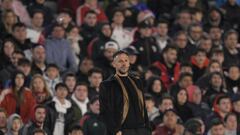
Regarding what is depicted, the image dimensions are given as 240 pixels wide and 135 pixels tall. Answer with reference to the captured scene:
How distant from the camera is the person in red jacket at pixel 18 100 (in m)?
14.8

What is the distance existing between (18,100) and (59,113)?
26.8 inches

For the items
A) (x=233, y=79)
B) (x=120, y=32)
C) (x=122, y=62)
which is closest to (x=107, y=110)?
(x=122, y=62)

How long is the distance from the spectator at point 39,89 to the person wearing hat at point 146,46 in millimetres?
2718

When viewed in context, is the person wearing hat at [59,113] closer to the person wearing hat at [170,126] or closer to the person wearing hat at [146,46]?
the person wearing hat at [170,126]

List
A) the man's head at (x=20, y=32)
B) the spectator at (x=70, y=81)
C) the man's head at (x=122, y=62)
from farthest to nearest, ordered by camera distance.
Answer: the man's head at (x=20, y=32), the spectator at (x=70, y=81), the man's head at (x=122, y=62)

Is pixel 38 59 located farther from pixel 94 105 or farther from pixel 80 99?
pixel 94 105

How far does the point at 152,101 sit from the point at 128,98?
3.96 m

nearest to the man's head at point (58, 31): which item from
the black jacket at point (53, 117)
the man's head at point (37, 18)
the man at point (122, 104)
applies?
the man's head at point (37, 18)

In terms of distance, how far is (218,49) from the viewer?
18281 millimetres

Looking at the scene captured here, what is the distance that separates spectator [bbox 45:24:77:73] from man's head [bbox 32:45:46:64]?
501 mm

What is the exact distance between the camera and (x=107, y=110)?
11.5m

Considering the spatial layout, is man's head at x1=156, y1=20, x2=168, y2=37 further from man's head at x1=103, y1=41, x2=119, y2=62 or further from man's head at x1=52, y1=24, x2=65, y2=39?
man's head at x1=52, y1=24, x2=65, y2=39

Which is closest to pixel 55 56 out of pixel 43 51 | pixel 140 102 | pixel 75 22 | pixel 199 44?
pixel 43 51

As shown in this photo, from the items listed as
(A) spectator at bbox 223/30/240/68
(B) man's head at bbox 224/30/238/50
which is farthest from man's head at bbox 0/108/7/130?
(B) man's head at bbox 224/30/238/50
